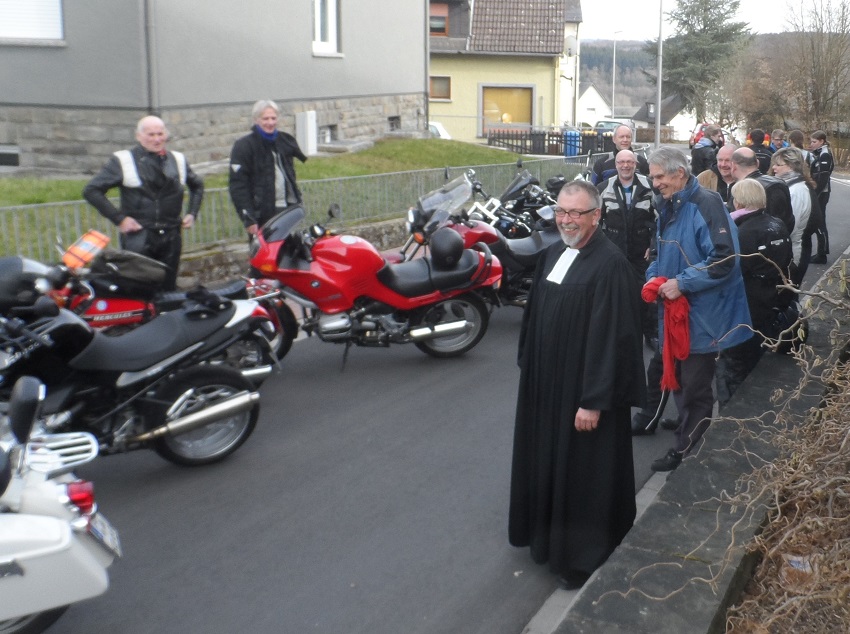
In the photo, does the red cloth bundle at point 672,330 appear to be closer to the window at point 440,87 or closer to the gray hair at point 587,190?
the gray hair at point 587,190

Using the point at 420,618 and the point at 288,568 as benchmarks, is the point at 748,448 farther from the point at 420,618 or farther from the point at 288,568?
Result: the point at 288,568

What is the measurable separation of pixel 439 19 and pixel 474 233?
41.1 metres

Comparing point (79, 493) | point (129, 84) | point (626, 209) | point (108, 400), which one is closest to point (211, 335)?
point (108, 400)

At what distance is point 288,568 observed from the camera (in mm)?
5027

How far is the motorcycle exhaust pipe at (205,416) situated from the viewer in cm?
586

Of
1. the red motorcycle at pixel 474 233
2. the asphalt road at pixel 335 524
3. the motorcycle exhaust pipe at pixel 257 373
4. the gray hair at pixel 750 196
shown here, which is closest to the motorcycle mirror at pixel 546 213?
the red motorcycle at pixel 474 233

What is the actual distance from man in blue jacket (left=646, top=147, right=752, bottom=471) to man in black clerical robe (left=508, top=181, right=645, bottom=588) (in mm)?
1159

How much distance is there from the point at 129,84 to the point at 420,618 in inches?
498

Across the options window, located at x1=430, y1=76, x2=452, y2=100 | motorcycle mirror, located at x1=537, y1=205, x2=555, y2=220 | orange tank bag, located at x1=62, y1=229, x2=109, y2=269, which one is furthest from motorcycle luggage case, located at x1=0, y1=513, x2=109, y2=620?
window, located at x1=430, y1=76, x2=452, y2=100

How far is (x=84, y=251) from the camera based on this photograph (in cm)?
679

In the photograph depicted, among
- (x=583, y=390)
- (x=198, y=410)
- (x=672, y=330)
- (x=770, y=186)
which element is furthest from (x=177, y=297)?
(x=770, y=186)

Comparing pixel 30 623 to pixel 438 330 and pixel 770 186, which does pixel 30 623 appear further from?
pixel 770 186

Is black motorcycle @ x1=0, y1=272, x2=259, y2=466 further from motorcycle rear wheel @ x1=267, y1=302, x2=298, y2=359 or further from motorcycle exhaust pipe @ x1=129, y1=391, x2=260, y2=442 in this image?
motorcycle rear wheel @ x1=267, y1=302, x2=298, y2=359

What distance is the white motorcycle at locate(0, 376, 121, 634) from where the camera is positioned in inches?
146
